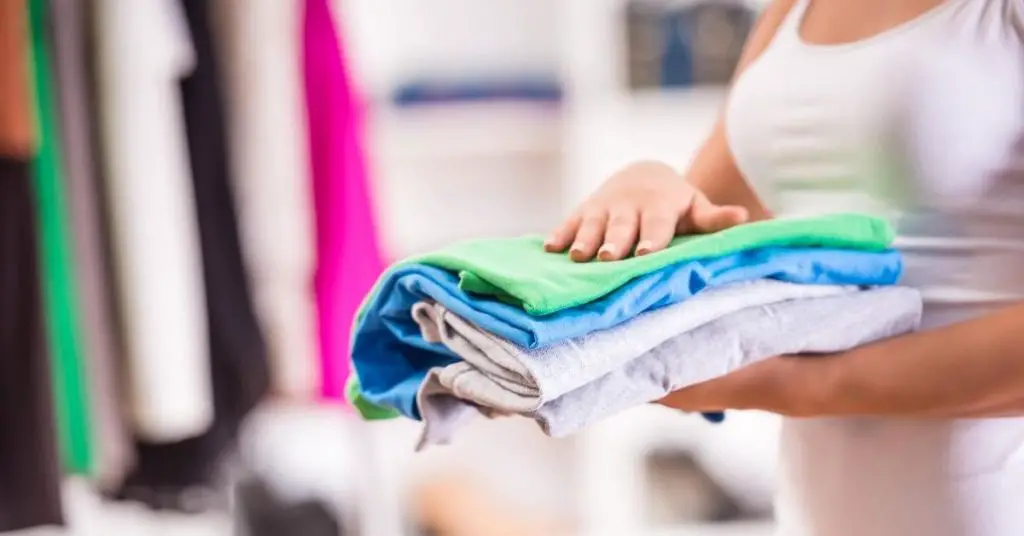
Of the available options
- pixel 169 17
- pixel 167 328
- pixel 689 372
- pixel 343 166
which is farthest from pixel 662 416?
pixel 689 372

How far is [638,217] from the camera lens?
26.1 inches

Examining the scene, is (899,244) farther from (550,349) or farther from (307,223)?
(307,223)

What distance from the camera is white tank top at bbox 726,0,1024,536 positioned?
668 mm

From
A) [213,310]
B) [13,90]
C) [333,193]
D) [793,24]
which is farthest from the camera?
[333,193]

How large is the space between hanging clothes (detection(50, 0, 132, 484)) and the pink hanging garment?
1.01ft

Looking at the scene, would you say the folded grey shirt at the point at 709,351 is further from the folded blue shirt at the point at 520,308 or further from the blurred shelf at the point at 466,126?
the blurred shelf at the point at 466,126

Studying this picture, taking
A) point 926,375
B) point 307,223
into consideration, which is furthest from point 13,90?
point 926,375

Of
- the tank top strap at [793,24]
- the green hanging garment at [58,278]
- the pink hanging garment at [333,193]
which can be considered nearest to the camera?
the tank top strap at [793,24]

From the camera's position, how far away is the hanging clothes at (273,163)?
4.50 ft

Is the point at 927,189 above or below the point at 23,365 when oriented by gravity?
above

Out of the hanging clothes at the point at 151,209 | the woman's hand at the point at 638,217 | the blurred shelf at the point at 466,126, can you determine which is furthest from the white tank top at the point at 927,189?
the blurred shelf at the point at 466,126

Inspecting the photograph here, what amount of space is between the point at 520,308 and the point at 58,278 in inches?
33.0

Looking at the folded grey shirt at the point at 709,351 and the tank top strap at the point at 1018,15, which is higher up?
the tank top strap at the point at 1018,15

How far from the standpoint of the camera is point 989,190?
683mm
